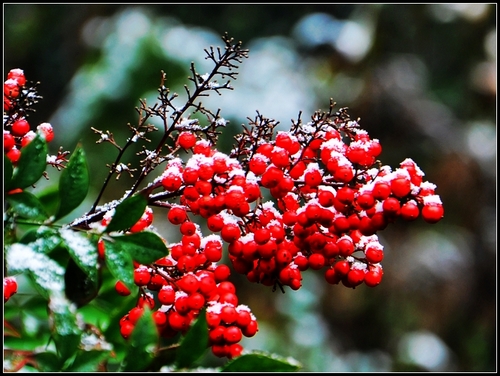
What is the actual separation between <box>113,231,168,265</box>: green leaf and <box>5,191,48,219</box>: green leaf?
84 mm

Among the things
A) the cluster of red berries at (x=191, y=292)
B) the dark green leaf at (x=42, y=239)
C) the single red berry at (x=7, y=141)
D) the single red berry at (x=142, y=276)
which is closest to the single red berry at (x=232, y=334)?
the cluster of red berries at (x=191, y=292)

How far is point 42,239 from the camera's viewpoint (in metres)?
0.54

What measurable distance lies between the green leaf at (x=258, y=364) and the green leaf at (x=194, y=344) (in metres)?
0.03

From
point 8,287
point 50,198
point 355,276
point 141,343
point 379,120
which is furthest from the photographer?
point 379,120

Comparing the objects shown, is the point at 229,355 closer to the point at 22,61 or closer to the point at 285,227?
the point at 285,227

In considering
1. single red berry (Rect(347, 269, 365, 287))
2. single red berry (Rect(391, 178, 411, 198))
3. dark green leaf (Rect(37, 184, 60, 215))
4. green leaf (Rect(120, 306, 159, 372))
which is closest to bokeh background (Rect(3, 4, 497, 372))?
dark green leaf (Rect(37, 184, 60, 215))

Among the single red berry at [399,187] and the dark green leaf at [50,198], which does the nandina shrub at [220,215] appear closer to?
the single red berry at [399,187]

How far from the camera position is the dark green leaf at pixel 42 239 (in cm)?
53

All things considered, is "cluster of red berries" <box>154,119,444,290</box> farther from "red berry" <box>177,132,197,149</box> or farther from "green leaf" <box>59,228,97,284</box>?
"green leaf" <box>59,228,97,284</box>

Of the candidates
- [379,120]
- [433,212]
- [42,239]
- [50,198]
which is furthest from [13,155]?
[379,120]

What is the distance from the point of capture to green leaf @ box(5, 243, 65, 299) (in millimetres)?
512

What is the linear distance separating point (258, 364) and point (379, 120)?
3.58 m

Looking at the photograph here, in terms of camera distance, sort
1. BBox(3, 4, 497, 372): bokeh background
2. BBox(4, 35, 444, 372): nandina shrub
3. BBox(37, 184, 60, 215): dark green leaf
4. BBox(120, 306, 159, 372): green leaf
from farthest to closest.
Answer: BBox(3, 4, 497, 372): bokeh background → BBox(37, 184, 60, 215): dark green leaf → BBox(4, 35, 444, 372): nandina shrub → BBox(120, 306, 159, 372): green leaf

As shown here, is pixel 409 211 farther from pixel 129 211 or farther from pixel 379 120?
pixel 379 120
